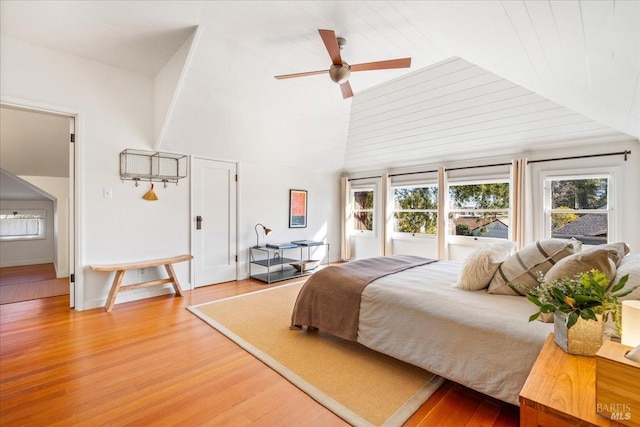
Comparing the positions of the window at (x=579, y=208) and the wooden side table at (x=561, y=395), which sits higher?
the window at (x=579, y=208)

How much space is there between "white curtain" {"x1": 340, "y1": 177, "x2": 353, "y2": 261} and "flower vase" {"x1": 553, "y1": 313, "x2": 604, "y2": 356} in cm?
520

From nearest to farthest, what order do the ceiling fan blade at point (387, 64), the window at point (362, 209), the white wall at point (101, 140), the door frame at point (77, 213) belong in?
the ceiling fan blade at point (387, 64) < the white wall at point (101, 140) < the door frame at point (77, 213) < the window at point (362, 209)

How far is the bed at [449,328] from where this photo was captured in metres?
1.54

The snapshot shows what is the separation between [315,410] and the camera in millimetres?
1692

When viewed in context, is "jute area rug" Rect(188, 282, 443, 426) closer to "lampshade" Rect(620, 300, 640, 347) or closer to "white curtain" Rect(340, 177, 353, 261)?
"lampshade" Rect(620, 300, 640, 347)

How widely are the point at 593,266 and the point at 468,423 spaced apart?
109 cm

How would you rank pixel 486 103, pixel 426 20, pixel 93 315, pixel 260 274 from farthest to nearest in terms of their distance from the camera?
pixel 260 274, pixel 486 103, pixel 93 315, pixel 426 20

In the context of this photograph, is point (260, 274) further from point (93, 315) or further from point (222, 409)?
point (222, 409)

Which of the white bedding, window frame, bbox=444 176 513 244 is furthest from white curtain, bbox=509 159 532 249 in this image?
the white bedding

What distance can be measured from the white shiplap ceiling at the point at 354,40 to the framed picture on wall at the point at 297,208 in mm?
1753

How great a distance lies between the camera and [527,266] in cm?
203

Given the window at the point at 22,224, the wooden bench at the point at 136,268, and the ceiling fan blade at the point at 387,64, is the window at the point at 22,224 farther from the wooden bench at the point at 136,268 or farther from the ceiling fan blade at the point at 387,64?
the ceiling fan blade at the point at 387,64

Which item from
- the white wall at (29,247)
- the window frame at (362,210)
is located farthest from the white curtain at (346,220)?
the white wall at (29,247)

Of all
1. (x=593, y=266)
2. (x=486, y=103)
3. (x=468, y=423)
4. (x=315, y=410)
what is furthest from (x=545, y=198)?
(x=315, y=410)
